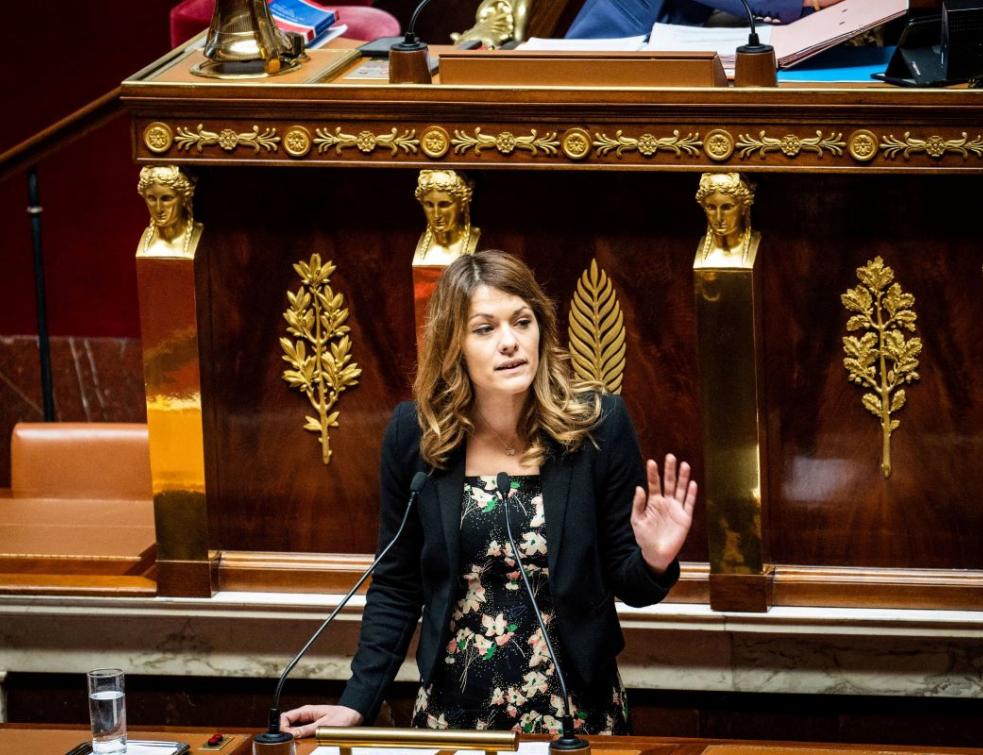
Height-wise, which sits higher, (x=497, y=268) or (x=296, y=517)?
(x=497, y=268)

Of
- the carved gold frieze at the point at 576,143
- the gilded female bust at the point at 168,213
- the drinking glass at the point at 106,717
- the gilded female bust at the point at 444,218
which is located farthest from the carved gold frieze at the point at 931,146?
the drinking glass at the point at 106,717

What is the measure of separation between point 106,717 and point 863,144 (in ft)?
5.61

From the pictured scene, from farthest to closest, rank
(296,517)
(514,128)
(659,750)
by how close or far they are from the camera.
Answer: (296,517)
(514,128)
(659,750)

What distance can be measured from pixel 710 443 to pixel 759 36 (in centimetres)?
84

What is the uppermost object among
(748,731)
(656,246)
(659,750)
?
(656,246)

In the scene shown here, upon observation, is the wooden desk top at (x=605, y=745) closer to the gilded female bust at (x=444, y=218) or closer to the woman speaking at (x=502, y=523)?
the woman speaking at (x=502, y=523)

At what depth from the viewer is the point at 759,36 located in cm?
376

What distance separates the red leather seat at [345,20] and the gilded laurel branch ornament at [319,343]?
95cm

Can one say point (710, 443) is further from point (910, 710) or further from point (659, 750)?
point (659, 750)

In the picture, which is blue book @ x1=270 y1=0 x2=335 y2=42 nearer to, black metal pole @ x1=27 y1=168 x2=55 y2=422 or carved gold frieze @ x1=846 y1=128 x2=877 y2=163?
black metal pole @ x1=27 y1=168 x2=55 y2=422

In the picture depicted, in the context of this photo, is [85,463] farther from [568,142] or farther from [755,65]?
[755,65]

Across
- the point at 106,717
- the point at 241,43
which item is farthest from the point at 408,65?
the point at 106,717

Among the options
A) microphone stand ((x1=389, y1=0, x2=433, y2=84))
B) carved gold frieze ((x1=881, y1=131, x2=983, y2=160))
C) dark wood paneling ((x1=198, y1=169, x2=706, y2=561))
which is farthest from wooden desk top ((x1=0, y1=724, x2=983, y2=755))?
microphone stand ((x1=389, y1=0, x2=433, y2=84))

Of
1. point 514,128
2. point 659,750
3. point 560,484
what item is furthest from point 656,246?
point 659,750
